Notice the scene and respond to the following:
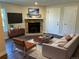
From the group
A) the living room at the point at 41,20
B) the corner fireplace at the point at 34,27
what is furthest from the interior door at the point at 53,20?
the corner fireplace at the point at 34,27

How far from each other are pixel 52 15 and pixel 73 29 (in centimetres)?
222

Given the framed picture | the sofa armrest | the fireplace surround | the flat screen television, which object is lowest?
the sofa armrest

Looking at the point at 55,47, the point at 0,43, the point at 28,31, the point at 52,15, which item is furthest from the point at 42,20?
the point at 0,43

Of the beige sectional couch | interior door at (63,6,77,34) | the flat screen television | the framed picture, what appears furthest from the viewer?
the framed picture

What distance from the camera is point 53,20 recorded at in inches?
281

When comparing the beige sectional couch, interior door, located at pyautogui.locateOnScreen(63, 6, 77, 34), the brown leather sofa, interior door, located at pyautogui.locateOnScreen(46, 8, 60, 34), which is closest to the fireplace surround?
interior door, located at pyautogui.locateOnScreen(46, 8, 60, 34)

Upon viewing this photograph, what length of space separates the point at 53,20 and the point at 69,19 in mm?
1480

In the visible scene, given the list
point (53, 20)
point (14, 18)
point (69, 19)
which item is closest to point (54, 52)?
point (69, 19)

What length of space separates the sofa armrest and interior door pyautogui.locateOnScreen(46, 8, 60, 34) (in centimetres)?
406

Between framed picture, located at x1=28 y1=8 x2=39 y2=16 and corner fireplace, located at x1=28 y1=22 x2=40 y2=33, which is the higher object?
framed picture, located at x1=28 y1=8 x2=39 y2=16

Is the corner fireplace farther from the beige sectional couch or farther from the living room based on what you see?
the beige sectional couch

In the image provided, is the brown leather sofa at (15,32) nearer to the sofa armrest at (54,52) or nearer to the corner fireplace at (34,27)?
the corner fireplace at (34,27)

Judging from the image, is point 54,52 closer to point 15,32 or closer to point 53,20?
point 15,32

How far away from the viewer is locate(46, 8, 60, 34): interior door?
6.84 meters
